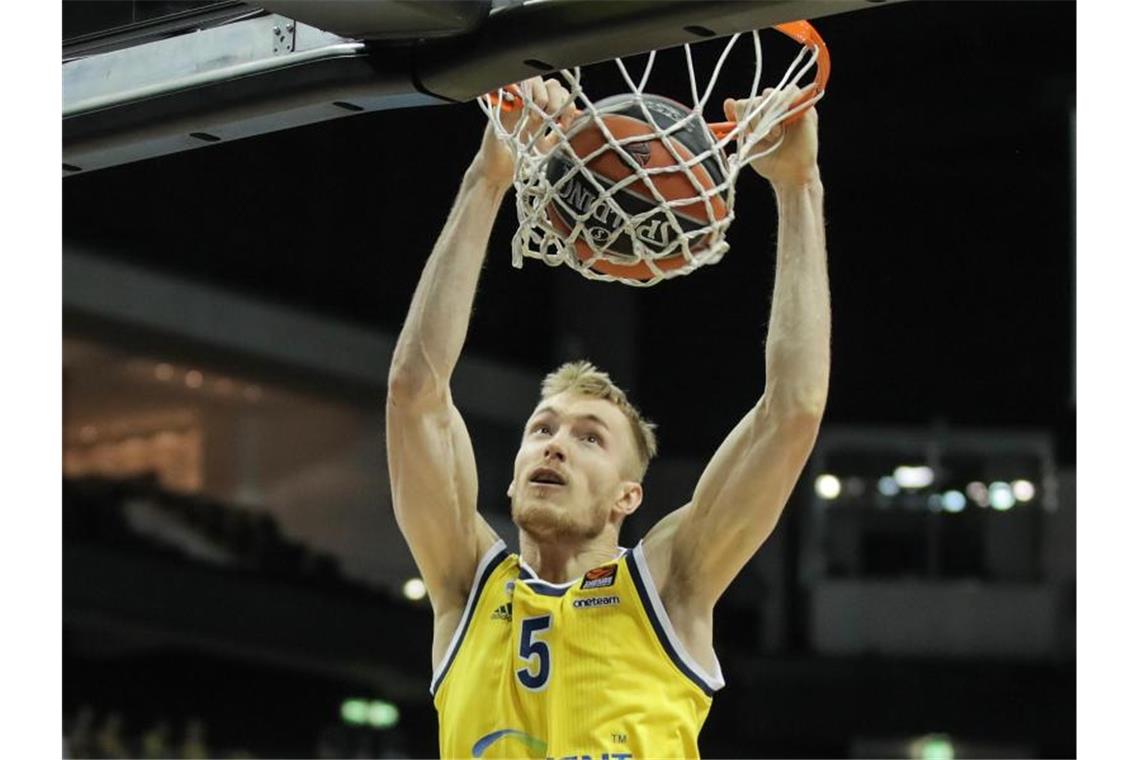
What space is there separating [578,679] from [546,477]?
1.42 feet

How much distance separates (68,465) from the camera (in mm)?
11422

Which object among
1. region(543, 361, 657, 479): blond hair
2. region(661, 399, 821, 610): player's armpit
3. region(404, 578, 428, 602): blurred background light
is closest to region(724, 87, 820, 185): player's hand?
region(661, 399, 821, 610): player's armpit

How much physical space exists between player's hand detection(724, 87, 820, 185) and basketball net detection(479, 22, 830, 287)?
10 millimetres

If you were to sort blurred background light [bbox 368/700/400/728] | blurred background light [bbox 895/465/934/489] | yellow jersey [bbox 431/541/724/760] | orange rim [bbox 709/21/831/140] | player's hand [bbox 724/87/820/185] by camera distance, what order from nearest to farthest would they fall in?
orange rim [bbox 709/21/831/140], player's hand [bbox 724/87/820/185], yellow jersey [bbox 431/541/724/760], blurred background light [bbox 368/700/400/728], blurred background light [bbox 895/465/934/489]

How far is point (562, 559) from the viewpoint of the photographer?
3.80 metres

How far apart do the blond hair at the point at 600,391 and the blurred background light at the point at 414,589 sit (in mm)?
7173

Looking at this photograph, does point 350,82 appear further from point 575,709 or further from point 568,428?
point 575,709

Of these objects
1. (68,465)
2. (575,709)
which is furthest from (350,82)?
(68,465)

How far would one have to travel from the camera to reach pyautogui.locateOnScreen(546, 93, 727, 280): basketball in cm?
327

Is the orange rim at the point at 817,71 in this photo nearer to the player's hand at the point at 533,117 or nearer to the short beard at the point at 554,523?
the player's hand at the point at 533,117

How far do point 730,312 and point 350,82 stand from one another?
786cm

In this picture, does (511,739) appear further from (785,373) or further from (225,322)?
(225,322)

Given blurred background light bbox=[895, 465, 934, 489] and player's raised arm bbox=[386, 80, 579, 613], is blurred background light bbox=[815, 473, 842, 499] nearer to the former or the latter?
blurred background light bbox=[895, 465, 934, 489]
